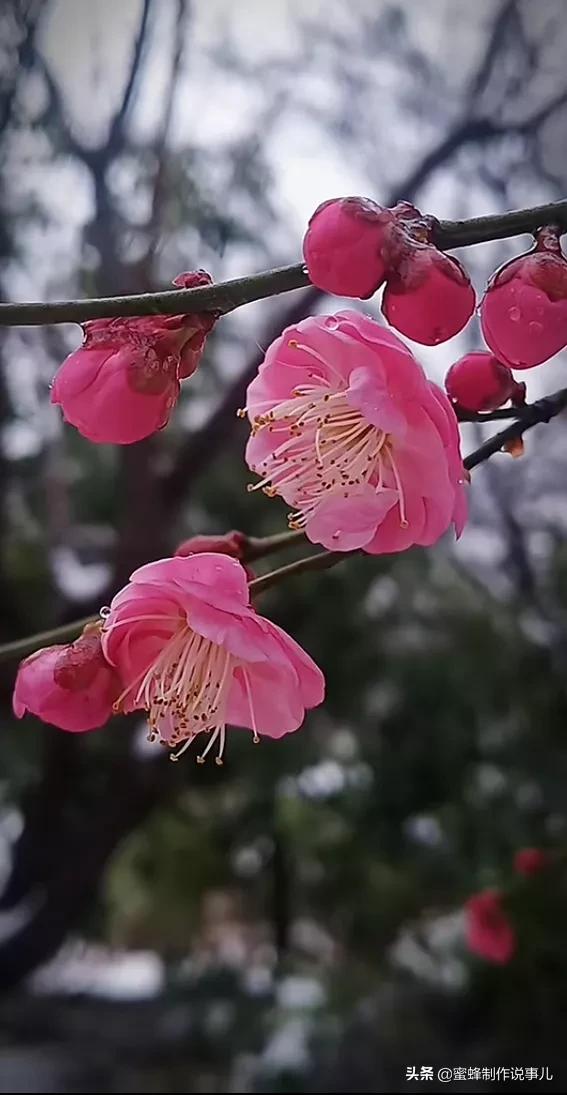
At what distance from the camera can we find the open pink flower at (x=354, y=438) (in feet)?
0.64

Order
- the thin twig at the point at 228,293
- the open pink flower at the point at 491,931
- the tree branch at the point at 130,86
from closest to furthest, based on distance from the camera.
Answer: the thin twig at the point at 228,293 → the tree branch at the point at 130,86 → the open pink flower at the point at 491,931

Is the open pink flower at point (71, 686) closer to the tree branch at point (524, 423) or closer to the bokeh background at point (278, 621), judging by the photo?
the tree branch at point (524, 423)

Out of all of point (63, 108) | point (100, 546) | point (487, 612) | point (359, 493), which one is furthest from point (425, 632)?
point (359, 493)

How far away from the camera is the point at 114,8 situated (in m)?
0.86

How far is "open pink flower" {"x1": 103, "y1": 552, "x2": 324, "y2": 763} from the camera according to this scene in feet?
0.65

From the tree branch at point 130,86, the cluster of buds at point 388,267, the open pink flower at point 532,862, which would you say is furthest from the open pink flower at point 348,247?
the open pink flower at point 532,862

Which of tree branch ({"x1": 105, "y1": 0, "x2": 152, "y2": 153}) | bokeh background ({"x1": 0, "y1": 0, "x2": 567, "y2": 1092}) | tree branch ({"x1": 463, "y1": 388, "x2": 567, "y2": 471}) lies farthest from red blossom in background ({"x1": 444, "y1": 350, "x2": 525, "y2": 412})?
tree branch ({"x1": 105, "y1": 0, "x2": 152, "y2": 153})

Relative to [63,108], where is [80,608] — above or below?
below

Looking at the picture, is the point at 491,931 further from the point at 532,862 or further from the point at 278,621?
the point at 278,621

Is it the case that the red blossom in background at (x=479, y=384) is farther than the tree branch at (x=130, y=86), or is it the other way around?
the tree branch at (x=130, y=86)

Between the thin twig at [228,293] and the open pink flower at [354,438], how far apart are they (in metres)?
0.02

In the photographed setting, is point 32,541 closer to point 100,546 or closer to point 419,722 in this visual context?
point 100,546

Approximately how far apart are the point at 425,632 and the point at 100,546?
0.39 m

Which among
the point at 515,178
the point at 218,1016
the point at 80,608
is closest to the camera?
the point at 515,178
